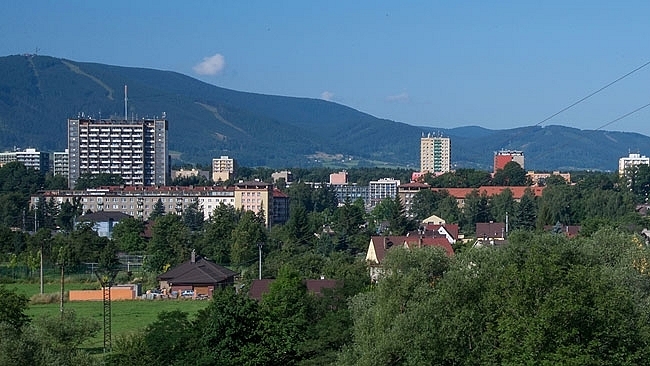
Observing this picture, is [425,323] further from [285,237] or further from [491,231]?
[491,231]

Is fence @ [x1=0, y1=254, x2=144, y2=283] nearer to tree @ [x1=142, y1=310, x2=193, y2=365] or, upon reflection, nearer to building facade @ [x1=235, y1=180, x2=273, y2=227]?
tree @ [x1=142, y1=310, x2=193, y2=365]

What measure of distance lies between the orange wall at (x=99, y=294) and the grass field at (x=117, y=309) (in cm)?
105

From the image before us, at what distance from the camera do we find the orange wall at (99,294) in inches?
1841

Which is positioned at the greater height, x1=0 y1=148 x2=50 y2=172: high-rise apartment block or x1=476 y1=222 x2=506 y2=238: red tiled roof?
x1=0 y1=148 x2=50 y2=172: high-rise apartment block

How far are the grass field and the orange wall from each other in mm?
1054

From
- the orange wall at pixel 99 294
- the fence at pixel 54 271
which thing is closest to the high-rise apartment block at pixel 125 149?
the fence at pixel 54 271

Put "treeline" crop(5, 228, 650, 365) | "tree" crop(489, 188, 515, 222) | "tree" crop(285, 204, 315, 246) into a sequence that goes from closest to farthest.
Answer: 1. "treeline" crop(5, 228, 650, 365)
2. "tree" crop(285, 204, 315, 246)
3. "tree" crop(489, 188, 515, 222)

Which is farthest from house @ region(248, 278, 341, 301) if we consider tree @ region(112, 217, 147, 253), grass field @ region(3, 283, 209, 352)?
tree @ region(112, 217, 147, 253)

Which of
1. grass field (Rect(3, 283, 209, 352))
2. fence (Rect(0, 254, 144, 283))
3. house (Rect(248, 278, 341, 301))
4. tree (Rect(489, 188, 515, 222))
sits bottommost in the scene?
grass field (Rect(3, 283, 209, 352))

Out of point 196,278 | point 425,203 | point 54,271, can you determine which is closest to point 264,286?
point 196,278

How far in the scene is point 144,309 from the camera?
42594 millimetres

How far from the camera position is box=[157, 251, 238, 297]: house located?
1961 inches

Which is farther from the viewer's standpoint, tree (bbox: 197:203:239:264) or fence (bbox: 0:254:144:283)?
tree (bbox: 197:203:239:264)

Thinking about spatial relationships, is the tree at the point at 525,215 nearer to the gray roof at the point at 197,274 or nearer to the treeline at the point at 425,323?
the gray roof at the point at 197,274
